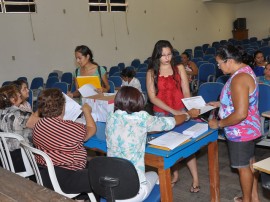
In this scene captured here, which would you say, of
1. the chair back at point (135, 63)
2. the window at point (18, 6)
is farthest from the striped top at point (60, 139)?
the chair back at point (135, 63)

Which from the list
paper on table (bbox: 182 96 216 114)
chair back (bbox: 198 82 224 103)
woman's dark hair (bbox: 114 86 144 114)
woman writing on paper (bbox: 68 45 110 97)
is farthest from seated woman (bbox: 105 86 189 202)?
chair back (bbox: 198 82 224 103)

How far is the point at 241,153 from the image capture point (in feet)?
8.14

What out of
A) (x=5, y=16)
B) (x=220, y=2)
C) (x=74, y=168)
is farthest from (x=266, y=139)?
(x=220, y=2)

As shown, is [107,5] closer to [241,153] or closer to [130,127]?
[241,153]

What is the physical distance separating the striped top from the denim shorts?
3.93ft

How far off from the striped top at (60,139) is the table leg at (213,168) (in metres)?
1.16

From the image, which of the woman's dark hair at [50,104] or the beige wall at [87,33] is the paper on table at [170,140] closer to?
the woman's dark hair at [50,104]

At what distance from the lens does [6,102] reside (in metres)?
2.80

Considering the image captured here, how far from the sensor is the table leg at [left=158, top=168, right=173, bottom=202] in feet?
7.41

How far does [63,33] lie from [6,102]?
7.75 metres

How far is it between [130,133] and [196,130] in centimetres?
64

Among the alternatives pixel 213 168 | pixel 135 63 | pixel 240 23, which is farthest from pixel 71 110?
pixel 240 23

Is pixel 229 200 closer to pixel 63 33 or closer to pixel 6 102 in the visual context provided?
pixel 6 102

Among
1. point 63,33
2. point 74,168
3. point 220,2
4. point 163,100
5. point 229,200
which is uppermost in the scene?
point 220,2
